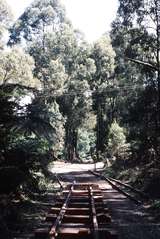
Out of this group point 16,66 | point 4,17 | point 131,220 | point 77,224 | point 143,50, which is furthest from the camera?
point 4,17

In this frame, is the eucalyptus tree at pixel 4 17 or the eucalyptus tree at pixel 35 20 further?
the eucalyptus tree at pixel 35 20

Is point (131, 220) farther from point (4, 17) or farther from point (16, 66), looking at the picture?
point (4, 17)

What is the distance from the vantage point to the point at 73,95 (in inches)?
2776

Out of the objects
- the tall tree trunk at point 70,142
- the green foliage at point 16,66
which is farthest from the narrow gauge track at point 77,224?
the tall tree trunk at point 70,142

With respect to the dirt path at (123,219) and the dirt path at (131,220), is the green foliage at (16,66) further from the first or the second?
the dirt path at (131,220)

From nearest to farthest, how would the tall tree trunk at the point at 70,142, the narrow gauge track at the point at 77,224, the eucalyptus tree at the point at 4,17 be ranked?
the narrow gauge track at the point at 77,224
the eucalyptus tree at the point at 4,17
the tall tree trunk at the point at 70,142

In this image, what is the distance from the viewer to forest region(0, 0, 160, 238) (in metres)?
12.0

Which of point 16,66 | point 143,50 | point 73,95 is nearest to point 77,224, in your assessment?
point 143,50

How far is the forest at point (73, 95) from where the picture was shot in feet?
39.5

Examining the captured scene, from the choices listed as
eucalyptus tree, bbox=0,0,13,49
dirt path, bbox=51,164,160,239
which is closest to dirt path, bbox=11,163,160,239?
dirt path, bbox=51,164,160,239

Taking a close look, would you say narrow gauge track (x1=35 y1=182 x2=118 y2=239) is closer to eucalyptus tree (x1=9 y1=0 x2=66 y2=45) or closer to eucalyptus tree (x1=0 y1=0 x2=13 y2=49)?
eucalyptus tree (x1=0 y1=0 x2=13 y2=49)

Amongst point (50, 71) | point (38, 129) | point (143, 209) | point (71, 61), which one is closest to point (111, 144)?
point (50, 71)

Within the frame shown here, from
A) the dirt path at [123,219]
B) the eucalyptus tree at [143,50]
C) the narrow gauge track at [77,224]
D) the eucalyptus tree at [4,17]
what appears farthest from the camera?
the eucalyptus tree at [4,17]

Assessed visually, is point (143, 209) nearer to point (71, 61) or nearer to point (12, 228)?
point (12, 228)
